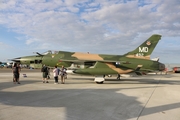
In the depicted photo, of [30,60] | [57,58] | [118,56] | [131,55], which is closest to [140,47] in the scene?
[131,55]

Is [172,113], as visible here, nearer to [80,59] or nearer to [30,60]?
[80,59]

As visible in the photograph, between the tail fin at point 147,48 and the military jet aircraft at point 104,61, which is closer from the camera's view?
the military jet aircraft at point 104,61

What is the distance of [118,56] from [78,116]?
525 inches

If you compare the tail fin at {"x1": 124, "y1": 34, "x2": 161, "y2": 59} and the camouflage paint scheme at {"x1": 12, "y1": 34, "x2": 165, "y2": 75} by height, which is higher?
the tail fin at {"x1": 124, "y1": 34, "x2": 161, "y2": 59}

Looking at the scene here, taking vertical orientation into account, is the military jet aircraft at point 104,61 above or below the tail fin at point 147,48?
below

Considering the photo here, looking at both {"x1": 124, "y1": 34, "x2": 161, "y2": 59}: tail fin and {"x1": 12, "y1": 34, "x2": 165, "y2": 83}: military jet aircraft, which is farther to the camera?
{"x1": 124, "y1": 34, "x2": 161, "y2": 59}: tail fin

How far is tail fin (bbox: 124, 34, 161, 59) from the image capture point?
18.2 m

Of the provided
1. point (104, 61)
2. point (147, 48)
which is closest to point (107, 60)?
point (104, 61)

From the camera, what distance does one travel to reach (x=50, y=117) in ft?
17.4

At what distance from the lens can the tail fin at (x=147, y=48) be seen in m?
18.2

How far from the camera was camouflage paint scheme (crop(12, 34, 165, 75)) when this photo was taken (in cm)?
1627

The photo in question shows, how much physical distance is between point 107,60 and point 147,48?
15.7ft

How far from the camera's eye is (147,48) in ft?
59.6

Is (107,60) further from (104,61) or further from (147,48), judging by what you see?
(147,48)
